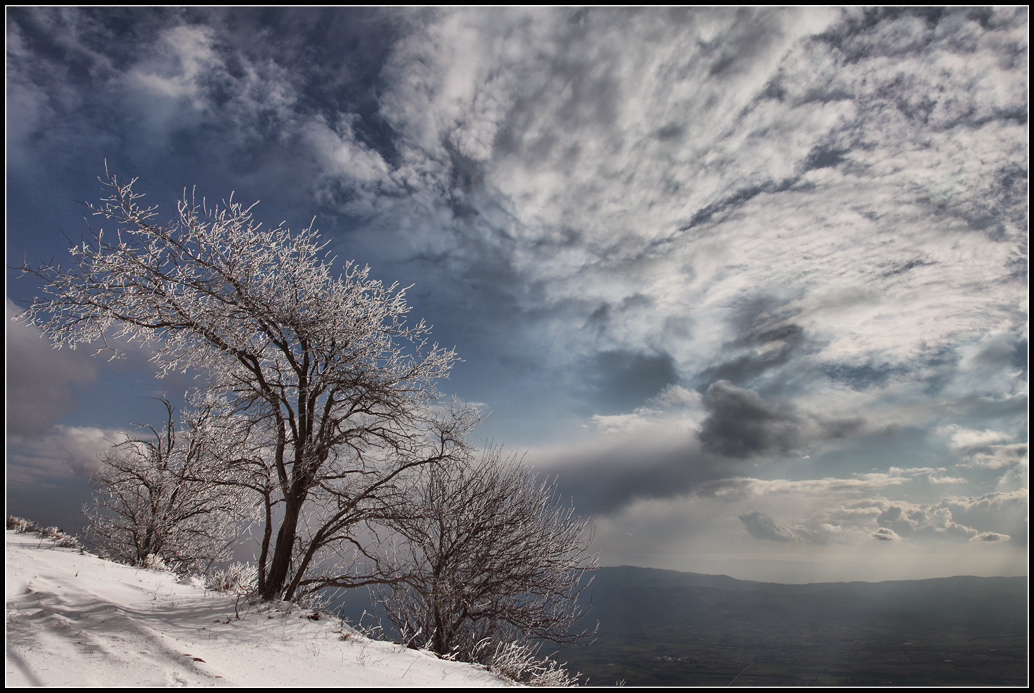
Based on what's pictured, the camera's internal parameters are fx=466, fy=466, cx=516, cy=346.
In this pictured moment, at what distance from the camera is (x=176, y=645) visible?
528 cm

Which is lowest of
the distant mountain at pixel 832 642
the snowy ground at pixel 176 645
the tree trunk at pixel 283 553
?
the distant mountain at pixel 832 642

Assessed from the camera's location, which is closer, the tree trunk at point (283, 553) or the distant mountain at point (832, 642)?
the tree trunk at point (283, 553)

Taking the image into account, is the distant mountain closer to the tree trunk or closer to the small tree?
the small tree

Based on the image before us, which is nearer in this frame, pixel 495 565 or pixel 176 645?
pixel 176 645

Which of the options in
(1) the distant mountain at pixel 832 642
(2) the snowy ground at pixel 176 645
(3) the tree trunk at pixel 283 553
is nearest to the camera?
(2) the snowy ground at pixel 176 645

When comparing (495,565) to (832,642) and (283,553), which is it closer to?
(283,553)

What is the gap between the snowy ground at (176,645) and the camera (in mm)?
4508

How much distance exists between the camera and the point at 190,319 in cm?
851

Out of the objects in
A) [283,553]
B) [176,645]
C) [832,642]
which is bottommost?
[832,642]

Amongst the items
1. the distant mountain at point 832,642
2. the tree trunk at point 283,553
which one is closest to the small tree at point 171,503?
the tree trunk at point 283,553

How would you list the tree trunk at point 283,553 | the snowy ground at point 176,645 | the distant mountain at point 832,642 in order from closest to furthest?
1. the snowy ground at point 176,645
2. the tree trunk at point 283,553
3. the distant mountain at point 832,642

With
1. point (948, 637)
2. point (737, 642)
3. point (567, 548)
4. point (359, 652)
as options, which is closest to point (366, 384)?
point (359, 652)

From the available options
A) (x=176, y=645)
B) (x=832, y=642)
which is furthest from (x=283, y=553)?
(x=832, y=642)

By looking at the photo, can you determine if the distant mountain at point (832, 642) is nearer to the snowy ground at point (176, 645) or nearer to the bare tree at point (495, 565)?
the bare tree at point (495, 565)
